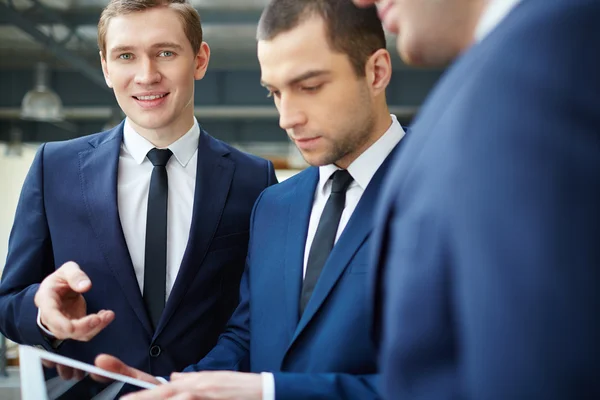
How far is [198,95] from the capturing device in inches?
448

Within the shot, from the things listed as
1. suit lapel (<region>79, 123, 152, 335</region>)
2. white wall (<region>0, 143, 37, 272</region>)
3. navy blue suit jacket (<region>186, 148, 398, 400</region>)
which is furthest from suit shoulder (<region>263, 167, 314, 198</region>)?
white wall (<region>0, 143, 37, 272</region>)

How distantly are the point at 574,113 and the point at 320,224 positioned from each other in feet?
3.02

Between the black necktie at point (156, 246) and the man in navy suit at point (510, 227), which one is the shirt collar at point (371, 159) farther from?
the man in navy suit at point (510, 227)

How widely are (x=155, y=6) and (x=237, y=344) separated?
914mm

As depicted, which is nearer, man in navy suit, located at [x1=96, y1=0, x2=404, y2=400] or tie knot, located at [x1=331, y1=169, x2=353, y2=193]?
man in navy suit, located at [x1=96, y1=0, x2=404, y2=400]

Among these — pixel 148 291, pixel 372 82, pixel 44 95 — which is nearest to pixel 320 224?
pixel 372 82

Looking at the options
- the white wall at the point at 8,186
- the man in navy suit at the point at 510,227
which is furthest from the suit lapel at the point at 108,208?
the white wall at the point at 8,186

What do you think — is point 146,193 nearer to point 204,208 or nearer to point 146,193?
point 146,193

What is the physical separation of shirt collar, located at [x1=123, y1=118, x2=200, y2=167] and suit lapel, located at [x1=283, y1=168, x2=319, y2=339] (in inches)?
15.9

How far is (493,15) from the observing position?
73cm

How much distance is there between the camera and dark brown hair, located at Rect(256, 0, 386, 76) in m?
1.39

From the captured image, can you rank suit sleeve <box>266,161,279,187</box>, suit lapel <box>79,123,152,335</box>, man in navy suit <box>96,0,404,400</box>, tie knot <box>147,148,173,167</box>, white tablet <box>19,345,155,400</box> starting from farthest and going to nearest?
suit sleeve <box>266,161,279,187</box> < tie knot <box>147,148,173,167</box> < suit lapel <box>79,123,152,335</box> < man in navy suit <box>96,0,404,400</box> < white tablet <box>19,345,155,400</box>

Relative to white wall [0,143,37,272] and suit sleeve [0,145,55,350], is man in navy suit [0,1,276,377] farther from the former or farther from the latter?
white wall [0,143,37,272]

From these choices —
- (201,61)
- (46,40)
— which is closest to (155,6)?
(201,61)
